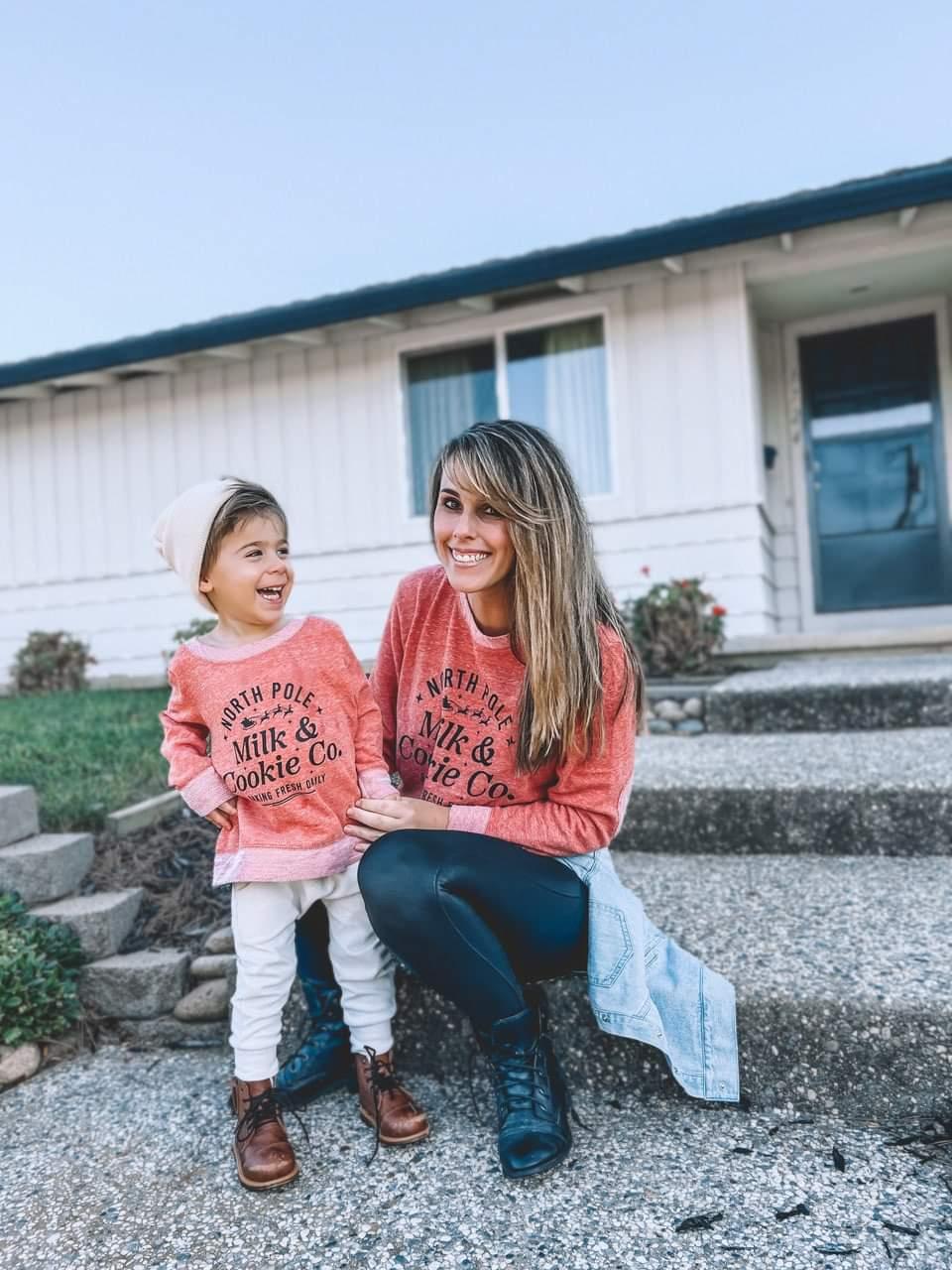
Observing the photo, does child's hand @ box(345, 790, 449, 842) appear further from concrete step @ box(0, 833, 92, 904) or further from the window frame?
the window frame

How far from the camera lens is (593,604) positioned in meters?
1.58

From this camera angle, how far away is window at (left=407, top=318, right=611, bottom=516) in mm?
5715

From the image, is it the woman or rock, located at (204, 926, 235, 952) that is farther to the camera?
rock, located at (204, 926, 235, 952)

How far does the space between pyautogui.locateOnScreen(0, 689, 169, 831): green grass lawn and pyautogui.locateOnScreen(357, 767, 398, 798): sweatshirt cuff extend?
4.66 feet

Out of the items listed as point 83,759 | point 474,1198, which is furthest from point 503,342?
point 474,1198

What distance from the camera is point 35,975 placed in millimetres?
1973

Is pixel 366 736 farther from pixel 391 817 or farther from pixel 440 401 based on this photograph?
pixel 440 401

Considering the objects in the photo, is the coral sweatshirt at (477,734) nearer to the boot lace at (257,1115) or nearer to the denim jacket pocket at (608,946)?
the denim jacket pocket at (608,946)

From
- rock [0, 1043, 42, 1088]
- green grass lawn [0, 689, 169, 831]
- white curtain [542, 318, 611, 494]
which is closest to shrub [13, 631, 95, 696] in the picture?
green grass lawn [0, 689, 169, 831]

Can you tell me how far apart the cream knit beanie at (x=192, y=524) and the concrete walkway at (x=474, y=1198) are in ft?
3.40

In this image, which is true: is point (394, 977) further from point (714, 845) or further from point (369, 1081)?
point (714, 845)

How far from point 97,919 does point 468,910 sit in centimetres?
121

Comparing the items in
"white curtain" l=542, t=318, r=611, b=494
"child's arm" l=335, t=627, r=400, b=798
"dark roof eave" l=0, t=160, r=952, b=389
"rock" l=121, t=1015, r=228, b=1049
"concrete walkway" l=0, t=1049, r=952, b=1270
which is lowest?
"rock" l=121, t=1015, r=228, b=1049

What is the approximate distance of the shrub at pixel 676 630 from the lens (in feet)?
15.2
